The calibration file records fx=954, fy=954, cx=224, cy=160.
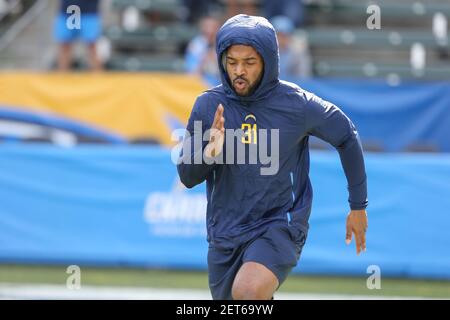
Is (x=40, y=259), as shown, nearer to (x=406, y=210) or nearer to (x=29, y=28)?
(x=406, y=210)

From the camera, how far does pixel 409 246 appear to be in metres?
10.6

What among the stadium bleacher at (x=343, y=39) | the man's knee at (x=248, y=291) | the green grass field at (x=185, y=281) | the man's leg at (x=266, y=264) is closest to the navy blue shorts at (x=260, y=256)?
the man's leg at (x=266, y=264)

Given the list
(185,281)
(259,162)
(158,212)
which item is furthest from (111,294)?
(259,162)

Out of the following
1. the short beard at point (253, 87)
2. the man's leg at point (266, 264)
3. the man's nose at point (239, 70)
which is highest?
the man's nose at point (239, 70)

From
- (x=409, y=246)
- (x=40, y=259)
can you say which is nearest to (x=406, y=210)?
(x=409, y=246)

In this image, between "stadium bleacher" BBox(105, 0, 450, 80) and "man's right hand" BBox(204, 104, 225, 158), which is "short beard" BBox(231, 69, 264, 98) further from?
"stadium bleacher" BBox(105, 0, 450, 80)

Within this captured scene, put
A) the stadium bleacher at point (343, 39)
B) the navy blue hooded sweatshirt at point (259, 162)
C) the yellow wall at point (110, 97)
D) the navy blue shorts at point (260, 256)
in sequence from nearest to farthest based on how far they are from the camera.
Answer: the navy blue shorts at point (260, 256) < the navy blue hooded sweatshirt at point (259, 162) < the yellow wall at point (110, 97) < the stadium bleacher at point (343, 39)

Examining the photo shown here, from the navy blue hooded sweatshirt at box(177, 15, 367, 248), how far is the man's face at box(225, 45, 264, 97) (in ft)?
0.13

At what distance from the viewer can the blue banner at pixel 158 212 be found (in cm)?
1059

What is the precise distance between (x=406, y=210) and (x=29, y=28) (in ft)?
28.0

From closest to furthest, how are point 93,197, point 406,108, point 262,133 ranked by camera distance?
point 262,133 → point 93,197 → point 406,108

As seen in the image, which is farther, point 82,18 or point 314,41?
point 314,41

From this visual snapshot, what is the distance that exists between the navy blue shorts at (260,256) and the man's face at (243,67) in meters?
0.86

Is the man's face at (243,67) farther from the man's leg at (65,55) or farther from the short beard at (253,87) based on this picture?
the man's leg at (65,55)
